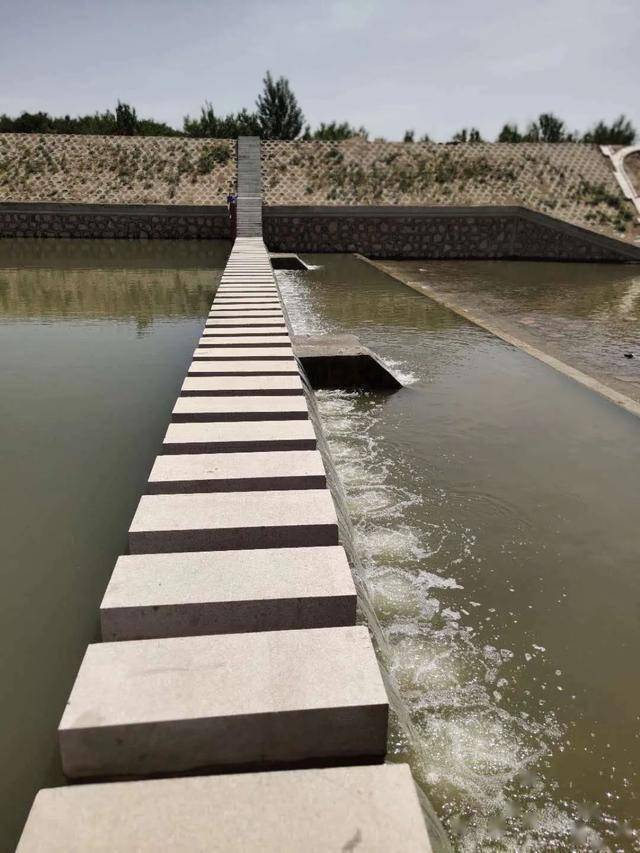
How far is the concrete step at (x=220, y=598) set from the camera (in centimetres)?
209

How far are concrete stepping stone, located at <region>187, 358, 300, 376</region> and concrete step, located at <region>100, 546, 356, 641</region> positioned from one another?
8.84ft

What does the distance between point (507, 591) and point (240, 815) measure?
2043 millimetres

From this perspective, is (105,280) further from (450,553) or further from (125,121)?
(125,121)

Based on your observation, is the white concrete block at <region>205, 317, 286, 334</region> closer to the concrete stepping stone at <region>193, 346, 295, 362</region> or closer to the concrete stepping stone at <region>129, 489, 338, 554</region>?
the concrete stepping stone at <region>193, 346, 295, 362</region>

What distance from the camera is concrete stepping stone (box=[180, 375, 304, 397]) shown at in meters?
4.38

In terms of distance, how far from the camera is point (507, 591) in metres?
3.12

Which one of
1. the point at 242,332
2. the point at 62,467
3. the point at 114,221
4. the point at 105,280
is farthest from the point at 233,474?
the point at 114,221

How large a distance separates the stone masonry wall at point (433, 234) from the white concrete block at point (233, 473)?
58.8ft

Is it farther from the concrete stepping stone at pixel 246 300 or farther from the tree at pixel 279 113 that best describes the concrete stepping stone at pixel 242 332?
the tree at pixel 279 113

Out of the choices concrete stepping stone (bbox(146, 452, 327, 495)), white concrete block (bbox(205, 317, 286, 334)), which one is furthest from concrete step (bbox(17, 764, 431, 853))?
white concrete block (bbox(205, 317, 286, 334))

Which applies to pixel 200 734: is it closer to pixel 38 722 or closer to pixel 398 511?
pixel 38 722

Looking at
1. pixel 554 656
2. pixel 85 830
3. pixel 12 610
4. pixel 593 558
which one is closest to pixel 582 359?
pixel 593 558

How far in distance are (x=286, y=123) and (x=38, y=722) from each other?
40004 millimetres

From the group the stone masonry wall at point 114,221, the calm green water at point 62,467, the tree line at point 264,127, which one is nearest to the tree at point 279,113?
the tree line at point 264,127
